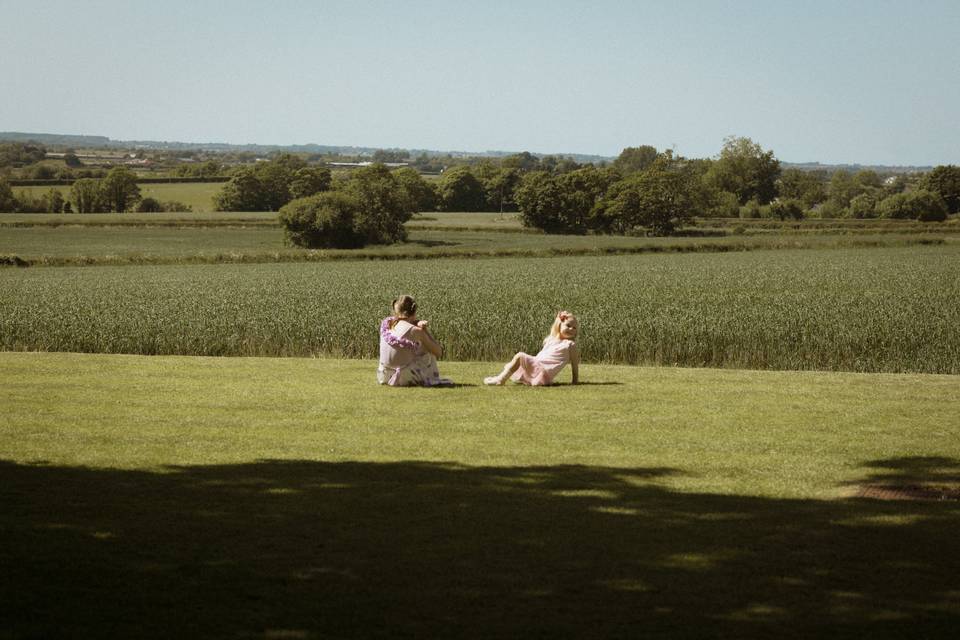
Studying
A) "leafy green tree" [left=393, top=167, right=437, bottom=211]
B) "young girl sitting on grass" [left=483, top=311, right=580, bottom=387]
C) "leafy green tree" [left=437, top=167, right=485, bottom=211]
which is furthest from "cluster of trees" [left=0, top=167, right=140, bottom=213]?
"young girl sitting on grass" [left=483, top=311, right=580, bottom=387]

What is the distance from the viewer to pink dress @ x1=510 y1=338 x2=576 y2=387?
1553 cm

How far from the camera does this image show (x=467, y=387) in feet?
51.0

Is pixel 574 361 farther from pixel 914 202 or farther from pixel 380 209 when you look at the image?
pixel 914 202

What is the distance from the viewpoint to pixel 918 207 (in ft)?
397

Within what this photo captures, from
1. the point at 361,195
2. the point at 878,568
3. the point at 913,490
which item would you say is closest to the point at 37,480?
the point at 878,568

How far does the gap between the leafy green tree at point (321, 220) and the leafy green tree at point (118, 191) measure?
1721 inches

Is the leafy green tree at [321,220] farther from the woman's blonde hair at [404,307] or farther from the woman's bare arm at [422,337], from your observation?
the woman's bare arm at [422,337]

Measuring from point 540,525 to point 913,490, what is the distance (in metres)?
3.90

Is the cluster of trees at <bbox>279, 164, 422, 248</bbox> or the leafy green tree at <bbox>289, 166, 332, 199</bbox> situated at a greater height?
the leafy green tree at <bbox>289, 166, 332, 199</bbox>

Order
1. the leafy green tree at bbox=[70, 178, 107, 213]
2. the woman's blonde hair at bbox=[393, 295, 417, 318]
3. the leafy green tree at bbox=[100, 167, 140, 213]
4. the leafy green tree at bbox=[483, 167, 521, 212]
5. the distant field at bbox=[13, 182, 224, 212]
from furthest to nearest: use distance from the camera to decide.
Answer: the leafy green tree at bbox=[483, 167, 521, 212]
the distant field at bbox=[13, 182, 224, 212]
the leafy green tree at bbox=[100, 167, 140, 213]
the leafy green tree at bbox=[70, 178, 107, 213]
the woman's blonde hair at bbox=[393, 295, 417, 318]

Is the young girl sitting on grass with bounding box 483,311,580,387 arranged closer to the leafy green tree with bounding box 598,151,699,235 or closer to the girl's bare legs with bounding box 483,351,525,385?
the girl's bare legs with bounding box 483,351,525,385

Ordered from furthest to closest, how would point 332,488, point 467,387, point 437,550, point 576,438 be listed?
1. point 467,387
2. point 576,438
3. point 332,488
4. point 437,550

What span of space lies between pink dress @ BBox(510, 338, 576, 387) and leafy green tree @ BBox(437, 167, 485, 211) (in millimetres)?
122821

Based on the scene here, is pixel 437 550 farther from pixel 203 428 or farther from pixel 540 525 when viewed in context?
pixel 203 428
